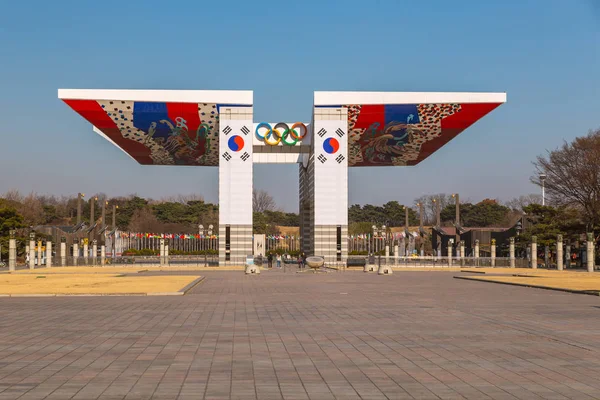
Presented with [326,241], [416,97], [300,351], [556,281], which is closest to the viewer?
[300,351]

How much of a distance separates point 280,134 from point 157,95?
13.5 m

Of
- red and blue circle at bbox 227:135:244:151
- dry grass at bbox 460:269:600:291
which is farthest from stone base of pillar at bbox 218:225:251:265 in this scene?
dry grass at bbox 460:269:600:291

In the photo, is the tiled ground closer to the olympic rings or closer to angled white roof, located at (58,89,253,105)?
angled white roof, located at (58,89,253,105)

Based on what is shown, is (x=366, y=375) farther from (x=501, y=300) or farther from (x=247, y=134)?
(x=247, y=134)

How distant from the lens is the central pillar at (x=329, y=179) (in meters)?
64.7

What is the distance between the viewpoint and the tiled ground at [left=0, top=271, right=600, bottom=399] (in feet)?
29.1

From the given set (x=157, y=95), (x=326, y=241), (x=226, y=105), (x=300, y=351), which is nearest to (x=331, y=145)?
(x=326, y=241)

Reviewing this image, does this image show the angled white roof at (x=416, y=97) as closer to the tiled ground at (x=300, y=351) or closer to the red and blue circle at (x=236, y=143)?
the red and blue circle at (x=236, y=143)

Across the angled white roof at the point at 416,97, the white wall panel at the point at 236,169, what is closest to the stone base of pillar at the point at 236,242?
the white wall panel at the point at 236,169

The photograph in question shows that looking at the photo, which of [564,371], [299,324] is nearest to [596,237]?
[299,324]

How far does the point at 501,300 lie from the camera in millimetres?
23688

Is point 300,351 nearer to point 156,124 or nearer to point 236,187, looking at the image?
point 236,187

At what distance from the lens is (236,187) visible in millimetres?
64625

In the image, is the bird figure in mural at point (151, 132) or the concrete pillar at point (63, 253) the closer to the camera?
the concrete pillar at point (63, 253)
